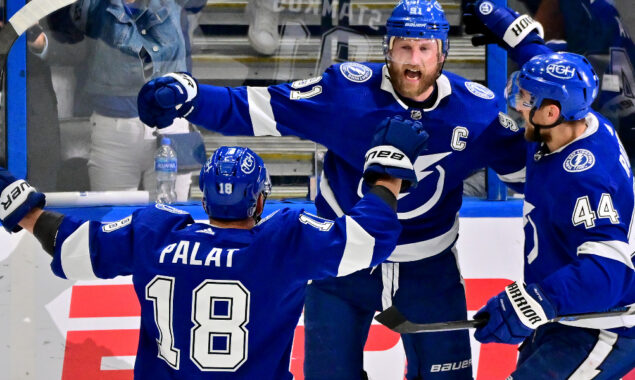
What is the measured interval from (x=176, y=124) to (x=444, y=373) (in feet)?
5.75

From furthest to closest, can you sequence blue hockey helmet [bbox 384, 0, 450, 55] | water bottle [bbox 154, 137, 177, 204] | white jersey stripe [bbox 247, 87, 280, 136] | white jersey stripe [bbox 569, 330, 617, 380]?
water bottle [bbox 154, 137, 177, 204] → white jersey stripe [bbox 247, 87, 280, 136] → blue hockey helmet [bbox 384, 0, 450, 55] → white jersey stripe [bbox 569, 330, 617, 380]

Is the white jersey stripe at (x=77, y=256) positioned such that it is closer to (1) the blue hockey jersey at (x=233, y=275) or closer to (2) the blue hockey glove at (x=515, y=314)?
(1) the blue hockey jersey at (x=233, y=275)

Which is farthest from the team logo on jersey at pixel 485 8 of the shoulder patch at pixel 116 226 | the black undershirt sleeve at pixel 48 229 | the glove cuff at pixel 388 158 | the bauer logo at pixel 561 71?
the black undershirt sleeve at pixel 48 229

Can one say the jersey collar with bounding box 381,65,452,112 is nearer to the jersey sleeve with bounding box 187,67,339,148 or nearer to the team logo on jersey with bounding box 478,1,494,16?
the jersey sleeve with bounding box 187,67,339,148

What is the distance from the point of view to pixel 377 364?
13.4 feet

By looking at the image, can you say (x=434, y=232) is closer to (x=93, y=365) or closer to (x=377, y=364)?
(x=377, y=364)

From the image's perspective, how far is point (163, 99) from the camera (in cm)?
291

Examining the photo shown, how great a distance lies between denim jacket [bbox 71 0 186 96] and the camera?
4234 millimetres

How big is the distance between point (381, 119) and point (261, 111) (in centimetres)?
40

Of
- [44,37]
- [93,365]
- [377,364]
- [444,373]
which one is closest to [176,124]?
[44,37]

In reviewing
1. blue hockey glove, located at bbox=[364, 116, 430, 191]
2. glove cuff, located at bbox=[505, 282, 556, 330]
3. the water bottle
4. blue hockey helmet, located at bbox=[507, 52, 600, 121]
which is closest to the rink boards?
the water bottle

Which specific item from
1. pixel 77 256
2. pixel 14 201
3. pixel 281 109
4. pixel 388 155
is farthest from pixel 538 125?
pixel 14 201

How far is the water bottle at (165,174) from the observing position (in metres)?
4.22

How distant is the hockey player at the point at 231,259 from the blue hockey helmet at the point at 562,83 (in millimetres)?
464
